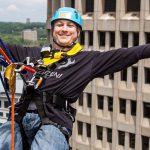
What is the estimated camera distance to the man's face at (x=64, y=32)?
18.8 feet

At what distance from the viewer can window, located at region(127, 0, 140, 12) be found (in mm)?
31741

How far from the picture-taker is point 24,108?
541 cm

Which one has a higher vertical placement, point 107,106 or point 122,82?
point 122,82

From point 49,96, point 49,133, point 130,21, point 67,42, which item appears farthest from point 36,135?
point 130,21

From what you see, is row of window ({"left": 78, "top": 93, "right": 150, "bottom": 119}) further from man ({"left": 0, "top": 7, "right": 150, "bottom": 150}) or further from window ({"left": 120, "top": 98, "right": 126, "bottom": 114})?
Result: man ({"left": 0, "top": 7, "right": 150, "bottom": 150})

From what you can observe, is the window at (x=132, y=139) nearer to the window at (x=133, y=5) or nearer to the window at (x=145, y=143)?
the window at (x=145, y=143)

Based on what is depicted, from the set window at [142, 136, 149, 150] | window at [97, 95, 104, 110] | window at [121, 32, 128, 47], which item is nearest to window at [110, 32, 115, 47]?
window at [121, 32, 128, 47]

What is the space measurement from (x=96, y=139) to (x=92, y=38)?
902 centimetres

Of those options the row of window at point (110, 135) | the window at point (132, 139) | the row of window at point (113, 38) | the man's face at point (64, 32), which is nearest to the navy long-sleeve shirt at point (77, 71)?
the man's face at point (64, 32)

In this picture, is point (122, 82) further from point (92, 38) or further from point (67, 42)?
point (67, 42)

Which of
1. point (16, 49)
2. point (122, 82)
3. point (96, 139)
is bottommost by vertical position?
point (96, 139)

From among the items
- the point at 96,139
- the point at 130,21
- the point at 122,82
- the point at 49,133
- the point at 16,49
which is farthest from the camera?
the point at 96,139

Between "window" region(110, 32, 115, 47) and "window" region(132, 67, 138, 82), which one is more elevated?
"window" region(110, 32, 115, 47)

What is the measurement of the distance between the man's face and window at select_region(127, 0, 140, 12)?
26.8 m
